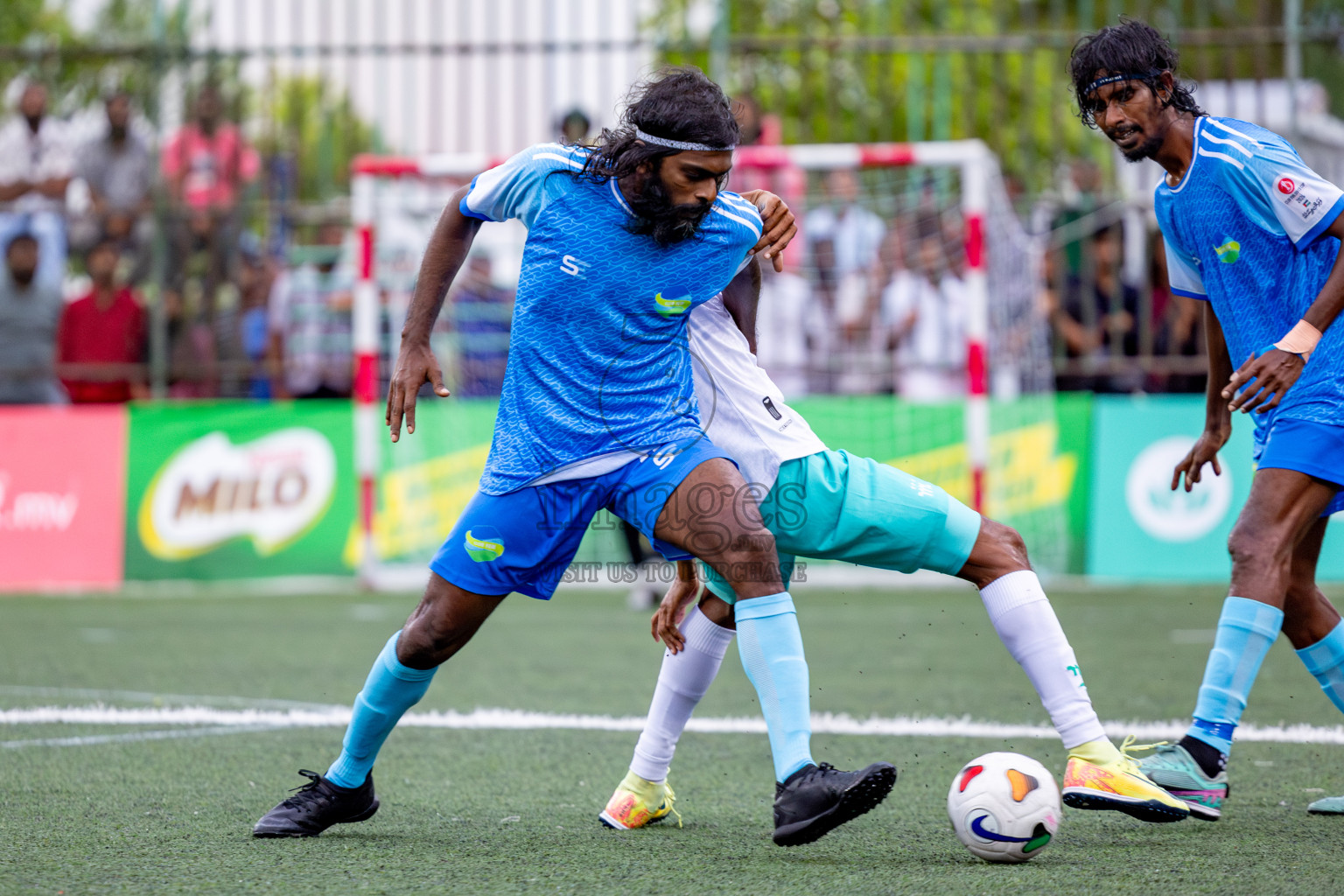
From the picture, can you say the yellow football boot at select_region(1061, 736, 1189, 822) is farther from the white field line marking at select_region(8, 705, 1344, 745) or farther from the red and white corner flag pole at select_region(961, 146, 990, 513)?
the red and white corner flag pole at select_region(961, 146, 990, 513)

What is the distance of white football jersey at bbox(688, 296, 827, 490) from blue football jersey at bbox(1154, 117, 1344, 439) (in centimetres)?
129

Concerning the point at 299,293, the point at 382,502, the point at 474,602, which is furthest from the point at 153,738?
the point at 299,293

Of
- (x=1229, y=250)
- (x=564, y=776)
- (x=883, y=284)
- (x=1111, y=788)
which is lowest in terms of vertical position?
(x=564, y=776)

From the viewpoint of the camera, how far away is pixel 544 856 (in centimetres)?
374

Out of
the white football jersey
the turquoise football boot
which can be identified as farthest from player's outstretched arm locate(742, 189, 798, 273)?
the turquoise football boot

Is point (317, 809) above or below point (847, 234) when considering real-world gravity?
below

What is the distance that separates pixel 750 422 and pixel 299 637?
536cm

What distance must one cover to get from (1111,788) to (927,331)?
900cm

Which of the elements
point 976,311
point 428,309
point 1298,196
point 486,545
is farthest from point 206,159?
point 1298,196

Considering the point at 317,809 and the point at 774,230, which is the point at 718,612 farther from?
the point at 317,809

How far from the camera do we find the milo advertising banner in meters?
12.2

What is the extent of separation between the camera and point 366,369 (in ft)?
38.7

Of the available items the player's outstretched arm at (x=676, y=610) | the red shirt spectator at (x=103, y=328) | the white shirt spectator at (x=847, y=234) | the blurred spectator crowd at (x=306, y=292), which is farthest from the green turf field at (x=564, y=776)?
the red shirt spectator at (x=103, y=328)

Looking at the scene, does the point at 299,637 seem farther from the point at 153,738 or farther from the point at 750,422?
the point at 750,422
